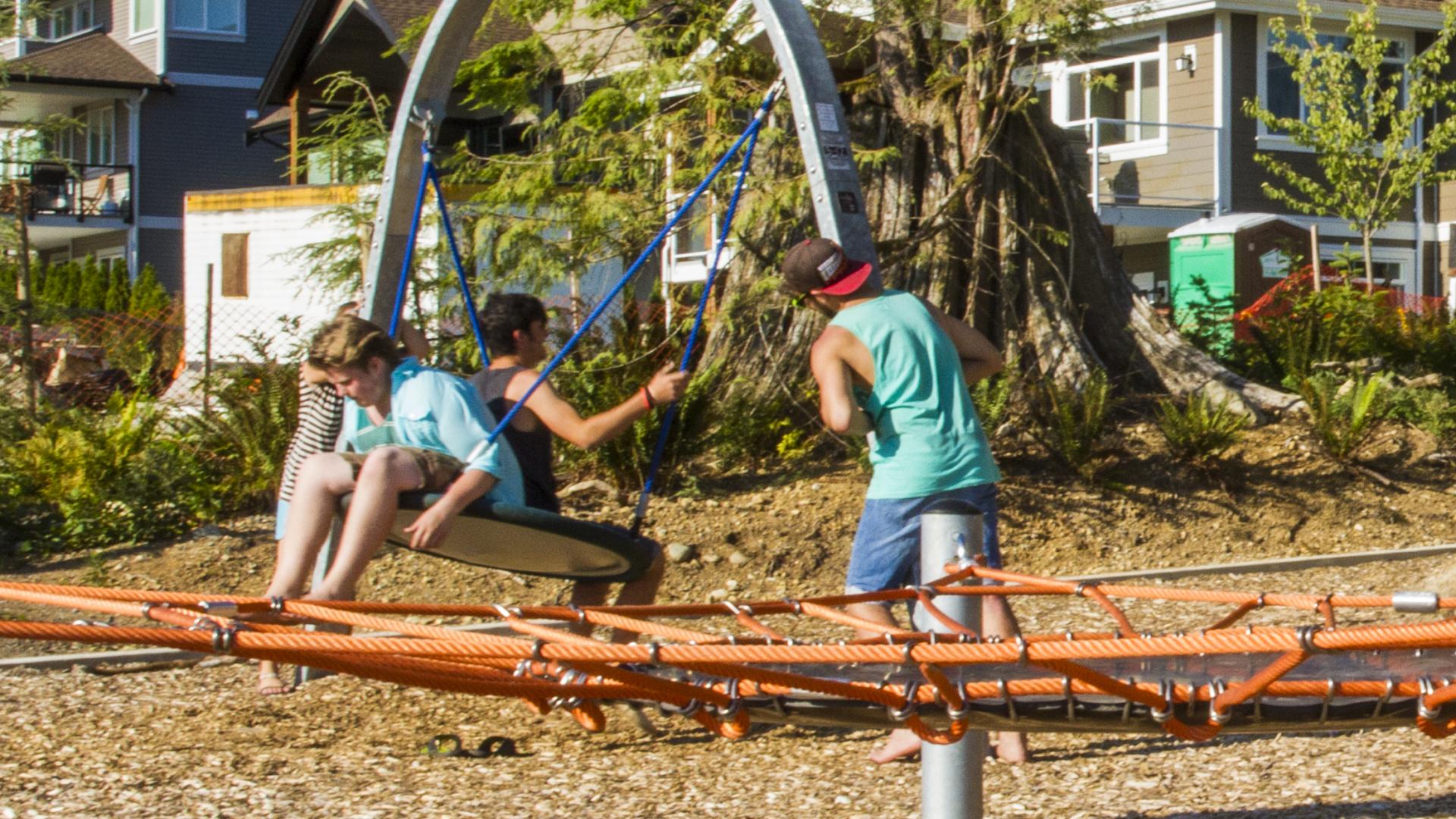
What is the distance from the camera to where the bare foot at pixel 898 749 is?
4961mm

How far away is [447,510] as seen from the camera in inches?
199

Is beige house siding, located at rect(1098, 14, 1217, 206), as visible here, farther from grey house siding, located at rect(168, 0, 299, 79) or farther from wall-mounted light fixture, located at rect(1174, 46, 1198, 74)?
grey house siding, located at rect(168, 0, 299, 79)

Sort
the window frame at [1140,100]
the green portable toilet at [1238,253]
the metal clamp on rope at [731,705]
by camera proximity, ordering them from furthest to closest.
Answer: the window frame at [1140,100] → the green portable toilet at [1238,253] → the metal clamp on rope at [731,705]

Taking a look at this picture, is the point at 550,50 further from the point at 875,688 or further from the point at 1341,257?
the point at 875,688

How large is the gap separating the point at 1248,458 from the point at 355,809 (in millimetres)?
7199

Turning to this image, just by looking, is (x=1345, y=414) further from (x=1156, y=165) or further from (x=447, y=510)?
(x=1156, y=165)

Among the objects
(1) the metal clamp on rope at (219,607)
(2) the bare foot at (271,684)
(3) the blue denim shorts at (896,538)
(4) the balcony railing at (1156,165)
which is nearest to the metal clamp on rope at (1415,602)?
(1) the metal clamp on rope at (219,607)

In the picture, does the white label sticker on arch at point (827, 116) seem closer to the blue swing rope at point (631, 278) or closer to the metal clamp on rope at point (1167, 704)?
the blue swing rope at point (631, 278)

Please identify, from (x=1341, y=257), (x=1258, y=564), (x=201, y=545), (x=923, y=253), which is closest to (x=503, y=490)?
(x=201, y=545)

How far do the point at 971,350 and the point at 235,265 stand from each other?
2122cm

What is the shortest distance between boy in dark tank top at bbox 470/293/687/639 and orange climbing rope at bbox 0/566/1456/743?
208cm

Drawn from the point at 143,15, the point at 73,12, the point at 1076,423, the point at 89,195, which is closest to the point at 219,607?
the point at 1076,423

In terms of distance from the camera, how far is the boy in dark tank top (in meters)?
5.59

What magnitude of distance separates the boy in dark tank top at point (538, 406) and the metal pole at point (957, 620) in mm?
2033
